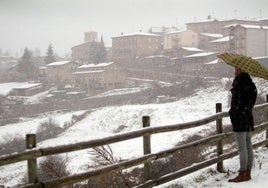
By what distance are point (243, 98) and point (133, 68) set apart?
77499mm

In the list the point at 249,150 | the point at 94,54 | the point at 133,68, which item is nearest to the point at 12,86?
the point at 94,54

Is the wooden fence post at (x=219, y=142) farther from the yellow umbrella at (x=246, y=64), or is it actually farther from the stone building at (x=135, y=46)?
the stone building at (x=135, y=46)

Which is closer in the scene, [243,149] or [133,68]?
[243,149]

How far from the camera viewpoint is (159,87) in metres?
59.8

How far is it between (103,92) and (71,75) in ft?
59.5

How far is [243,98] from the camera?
6.71 metres

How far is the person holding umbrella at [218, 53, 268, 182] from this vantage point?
670cm

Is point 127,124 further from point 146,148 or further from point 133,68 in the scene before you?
point 133,68

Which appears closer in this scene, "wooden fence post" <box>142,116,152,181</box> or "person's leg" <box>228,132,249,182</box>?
"wooden fence post" <box>142,116,152,181</box>

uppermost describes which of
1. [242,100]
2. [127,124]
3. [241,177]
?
[242,100]

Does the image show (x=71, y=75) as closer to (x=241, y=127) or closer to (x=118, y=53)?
(x=118, y=53)

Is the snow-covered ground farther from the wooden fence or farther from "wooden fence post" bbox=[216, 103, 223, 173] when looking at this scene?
the wooden fence

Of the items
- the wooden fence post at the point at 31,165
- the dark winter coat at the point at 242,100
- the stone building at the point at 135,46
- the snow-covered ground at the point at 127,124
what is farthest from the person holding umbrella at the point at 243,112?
the stone building at the point at 135,46

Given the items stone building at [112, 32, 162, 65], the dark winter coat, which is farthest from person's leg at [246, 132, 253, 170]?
stone building at [112, 32, 162, 65]
